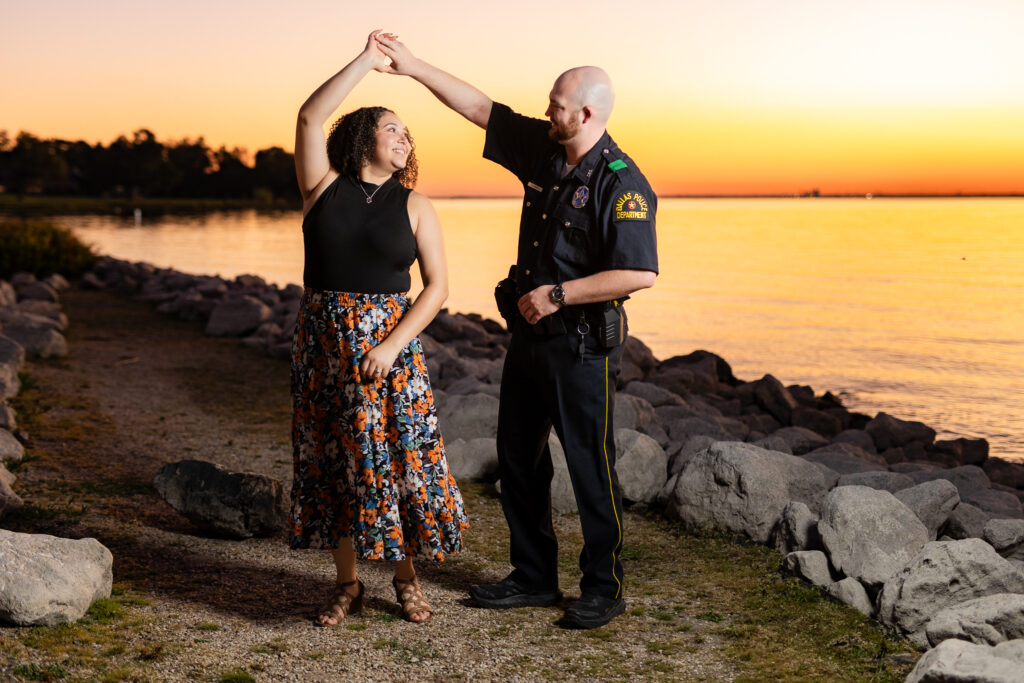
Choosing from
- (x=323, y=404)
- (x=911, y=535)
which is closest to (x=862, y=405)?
(x=911, y=535)

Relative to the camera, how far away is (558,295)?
12.5 feet

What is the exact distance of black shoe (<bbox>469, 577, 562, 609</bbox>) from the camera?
428 cm

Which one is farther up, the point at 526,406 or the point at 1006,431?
the point at 526,406

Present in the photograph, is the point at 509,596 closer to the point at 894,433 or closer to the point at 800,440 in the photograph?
the point at 800,440

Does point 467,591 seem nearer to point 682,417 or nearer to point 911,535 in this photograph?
point 911,535

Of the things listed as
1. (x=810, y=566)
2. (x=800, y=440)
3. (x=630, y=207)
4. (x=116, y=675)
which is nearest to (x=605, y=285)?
(x=630, y=207)

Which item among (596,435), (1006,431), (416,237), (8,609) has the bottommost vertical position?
(1006,431)

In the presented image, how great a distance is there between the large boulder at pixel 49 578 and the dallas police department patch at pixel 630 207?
2.55 m

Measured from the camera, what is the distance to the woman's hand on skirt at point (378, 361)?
12.1 ft

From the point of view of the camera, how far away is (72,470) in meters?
6.09

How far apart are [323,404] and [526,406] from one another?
87 centimetres

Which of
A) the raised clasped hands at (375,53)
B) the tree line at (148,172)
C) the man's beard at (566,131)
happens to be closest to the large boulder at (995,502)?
the man's beard at (566,131)

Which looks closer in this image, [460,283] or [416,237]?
[416,237]

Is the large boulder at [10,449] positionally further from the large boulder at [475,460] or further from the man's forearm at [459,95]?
the man's forearm at [459,95]
